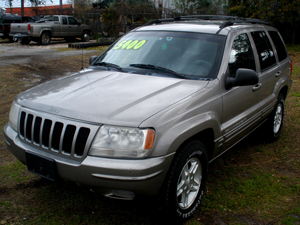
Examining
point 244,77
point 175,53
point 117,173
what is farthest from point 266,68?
point 117,173

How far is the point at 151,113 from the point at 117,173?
543mm

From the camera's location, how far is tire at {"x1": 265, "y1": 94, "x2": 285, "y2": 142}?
4.75 meters

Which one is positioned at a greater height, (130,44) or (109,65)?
(130,44)

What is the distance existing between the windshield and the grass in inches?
53.9

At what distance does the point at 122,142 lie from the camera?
236cm

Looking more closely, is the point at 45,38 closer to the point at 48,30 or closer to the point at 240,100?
the point at 48,30

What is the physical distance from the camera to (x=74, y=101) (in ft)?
8.77

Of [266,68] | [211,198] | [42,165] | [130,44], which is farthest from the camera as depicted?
[266,68]

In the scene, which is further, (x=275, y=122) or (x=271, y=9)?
(x=271, y=9)

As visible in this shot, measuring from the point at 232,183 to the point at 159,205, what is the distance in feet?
4.57

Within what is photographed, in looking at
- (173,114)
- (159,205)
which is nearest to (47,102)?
(173,114)

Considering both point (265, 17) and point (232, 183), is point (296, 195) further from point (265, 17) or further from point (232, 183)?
point (265, 17)

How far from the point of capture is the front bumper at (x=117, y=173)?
230cm

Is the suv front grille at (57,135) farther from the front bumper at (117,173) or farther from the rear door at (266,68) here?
the rear door at (266,68)
